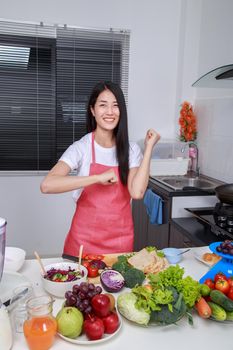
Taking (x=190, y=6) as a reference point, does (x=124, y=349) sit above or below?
below

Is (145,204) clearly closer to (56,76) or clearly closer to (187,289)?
(56,76)

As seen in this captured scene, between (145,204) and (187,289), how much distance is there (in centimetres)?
172

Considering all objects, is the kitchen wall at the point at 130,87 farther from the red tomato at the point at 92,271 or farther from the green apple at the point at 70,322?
the green apple at the point at 70,322

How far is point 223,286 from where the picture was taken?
97 cm

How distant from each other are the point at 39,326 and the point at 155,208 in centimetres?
167

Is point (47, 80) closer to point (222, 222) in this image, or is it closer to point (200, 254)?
point (222, 222)

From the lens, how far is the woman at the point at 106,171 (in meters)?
1.54

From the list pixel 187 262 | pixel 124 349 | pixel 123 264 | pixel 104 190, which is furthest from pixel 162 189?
pixel 124 349

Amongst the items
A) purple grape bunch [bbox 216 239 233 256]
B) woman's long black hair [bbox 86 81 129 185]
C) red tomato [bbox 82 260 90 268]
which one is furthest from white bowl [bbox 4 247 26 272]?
purple grape bunch [bbox 216 239 233 256]

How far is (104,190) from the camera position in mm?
1613

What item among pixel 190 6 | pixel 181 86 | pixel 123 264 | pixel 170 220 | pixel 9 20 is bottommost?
pixel 170 220

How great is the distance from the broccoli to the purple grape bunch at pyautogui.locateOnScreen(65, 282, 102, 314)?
0.21m

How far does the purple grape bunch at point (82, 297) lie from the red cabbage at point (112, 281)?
16cm

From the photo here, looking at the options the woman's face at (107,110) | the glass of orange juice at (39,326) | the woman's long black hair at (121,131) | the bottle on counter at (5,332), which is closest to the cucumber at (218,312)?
the glass of orange juice at (39,326)
